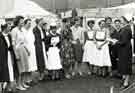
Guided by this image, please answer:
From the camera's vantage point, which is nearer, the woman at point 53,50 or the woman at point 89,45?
the woman at point 53,50

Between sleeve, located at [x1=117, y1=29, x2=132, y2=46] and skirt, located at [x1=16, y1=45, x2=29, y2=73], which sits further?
skirt, located at [x1=16, y1=45, x2=29, y2=73]

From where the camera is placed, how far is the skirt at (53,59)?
924cm

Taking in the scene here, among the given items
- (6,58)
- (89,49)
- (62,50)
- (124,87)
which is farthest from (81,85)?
(6,58)

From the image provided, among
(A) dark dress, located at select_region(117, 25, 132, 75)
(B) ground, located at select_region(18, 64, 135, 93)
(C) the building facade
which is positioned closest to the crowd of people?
(A) dark dress, located at select_region(117, 25, 132, 75)

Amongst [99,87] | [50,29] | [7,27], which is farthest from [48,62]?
[7,27]

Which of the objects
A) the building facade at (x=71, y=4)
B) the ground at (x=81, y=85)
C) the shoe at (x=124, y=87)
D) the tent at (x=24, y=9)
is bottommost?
the ground at (x=81, y=85)

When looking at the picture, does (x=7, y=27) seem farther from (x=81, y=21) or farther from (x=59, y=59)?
(x=81, y=21)

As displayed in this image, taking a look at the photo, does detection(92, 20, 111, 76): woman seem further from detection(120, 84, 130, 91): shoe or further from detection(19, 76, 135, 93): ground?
detection(120, 84, 130, 91): shoe

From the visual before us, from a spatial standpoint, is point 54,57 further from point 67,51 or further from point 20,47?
point 20,47

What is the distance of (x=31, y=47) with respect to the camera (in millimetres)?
8641

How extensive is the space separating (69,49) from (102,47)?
105 centimetres

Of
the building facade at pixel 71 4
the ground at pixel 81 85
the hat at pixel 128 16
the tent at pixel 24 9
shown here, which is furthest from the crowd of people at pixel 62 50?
the building facade at pixel 71 4

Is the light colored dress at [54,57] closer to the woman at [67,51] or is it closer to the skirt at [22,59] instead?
the woman at [67,51]

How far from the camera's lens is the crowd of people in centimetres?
771
